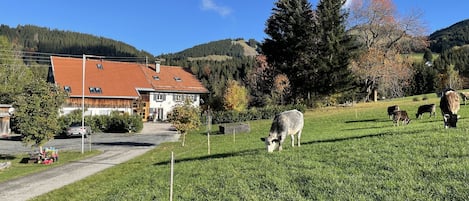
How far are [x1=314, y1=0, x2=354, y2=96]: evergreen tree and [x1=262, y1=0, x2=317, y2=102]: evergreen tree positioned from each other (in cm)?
123

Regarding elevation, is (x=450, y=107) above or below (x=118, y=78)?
below

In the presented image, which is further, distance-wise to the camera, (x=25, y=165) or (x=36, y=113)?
(x=36, y=113)

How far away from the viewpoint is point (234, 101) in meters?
65.2

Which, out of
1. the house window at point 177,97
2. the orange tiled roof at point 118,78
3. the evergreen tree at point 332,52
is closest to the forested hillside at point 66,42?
the orange tiled roof at point 118,78

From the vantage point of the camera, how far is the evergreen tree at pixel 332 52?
4719 centimetres

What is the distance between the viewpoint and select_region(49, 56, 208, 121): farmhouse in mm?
59847

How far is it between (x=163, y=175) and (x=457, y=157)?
887cm

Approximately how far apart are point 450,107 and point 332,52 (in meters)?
34.3

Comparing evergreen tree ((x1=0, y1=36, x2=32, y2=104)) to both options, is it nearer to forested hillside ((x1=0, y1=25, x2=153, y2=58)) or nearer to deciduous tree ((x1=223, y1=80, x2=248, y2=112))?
deciduous tree ((x1=223, y1=80, x2=248, y2=112))

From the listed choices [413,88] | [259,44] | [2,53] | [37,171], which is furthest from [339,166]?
[413,88]

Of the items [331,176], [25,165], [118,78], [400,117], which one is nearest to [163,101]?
[118,78]

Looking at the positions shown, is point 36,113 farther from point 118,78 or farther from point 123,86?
point 118,78

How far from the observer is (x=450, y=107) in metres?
14.2

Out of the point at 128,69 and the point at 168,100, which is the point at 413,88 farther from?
the point at 128,69
